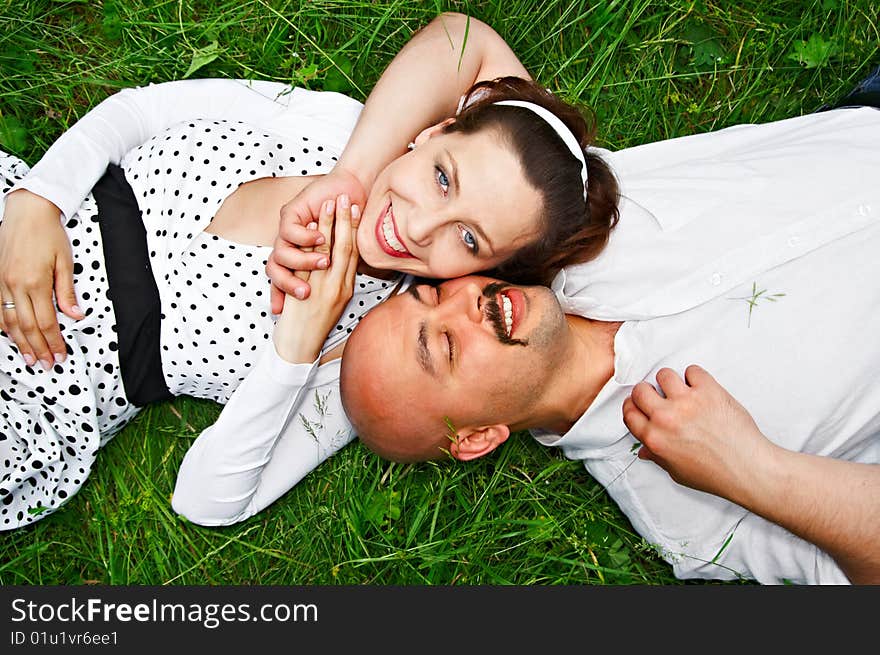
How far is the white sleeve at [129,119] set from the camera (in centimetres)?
327

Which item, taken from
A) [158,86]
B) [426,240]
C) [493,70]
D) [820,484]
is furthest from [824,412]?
[158,86]

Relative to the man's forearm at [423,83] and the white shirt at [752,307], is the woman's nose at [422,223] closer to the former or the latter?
the man's forearm at [423,83]

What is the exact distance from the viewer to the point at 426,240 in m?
2.94

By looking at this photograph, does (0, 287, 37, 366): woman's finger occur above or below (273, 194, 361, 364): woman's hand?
below

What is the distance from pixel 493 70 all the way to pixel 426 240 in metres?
1.08

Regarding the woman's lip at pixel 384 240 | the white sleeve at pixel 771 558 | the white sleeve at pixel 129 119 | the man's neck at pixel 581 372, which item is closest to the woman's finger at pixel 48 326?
the white sleeve at pixel 129 119

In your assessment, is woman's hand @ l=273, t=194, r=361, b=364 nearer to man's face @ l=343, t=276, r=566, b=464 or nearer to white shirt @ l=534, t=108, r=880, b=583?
man's face @ l=343, t=276, r=566, b=464

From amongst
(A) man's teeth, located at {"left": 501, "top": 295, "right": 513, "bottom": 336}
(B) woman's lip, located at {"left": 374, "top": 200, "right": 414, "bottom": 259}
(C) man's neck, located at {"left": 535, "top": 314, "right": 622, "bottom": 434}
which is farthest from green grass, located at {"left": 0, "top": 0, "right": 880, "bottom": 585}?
(B) woman's lip, located at {"left": 374, "top": 200, "right": 414, "bottom": 259}

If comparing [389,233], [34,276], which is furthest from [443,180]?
[34,276]

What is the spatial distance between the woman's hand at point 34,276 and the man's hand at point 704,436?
2430mm

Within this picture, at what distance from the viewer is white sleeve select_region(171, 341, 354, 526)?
321 centimetres

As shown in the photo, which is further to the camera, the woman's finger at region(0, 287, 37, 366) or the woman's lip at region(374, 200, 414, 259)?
the woman's finger at region(0, 287, 37, 366)

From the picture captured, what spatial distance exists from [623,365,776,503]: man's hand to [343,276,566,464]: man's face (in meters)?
0.46

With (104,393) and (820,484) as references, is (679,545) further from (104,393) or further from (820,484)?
(104,393)
